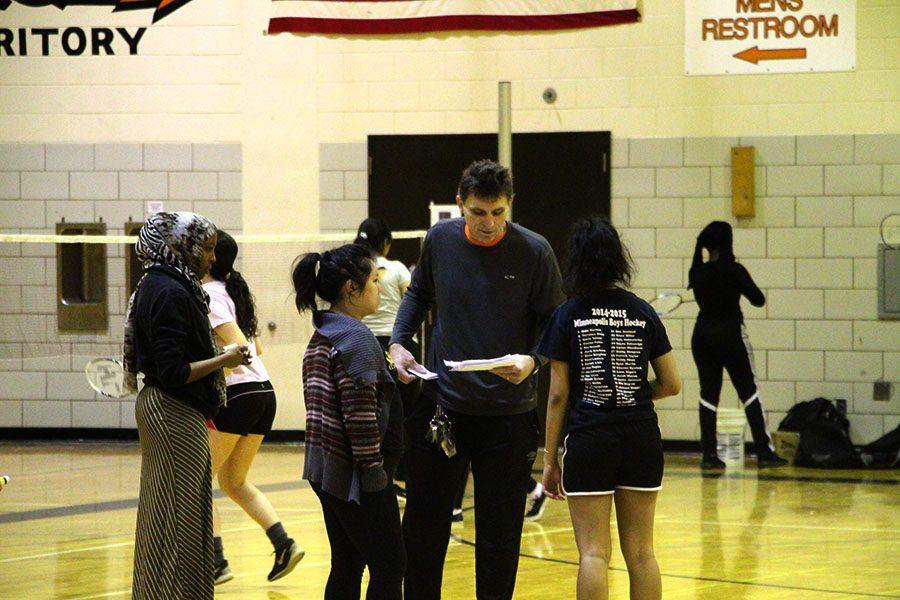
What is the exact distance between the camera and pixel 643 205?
12.9 metres

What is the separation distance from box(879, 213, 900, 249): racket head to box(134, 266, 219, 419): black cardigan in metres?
9.05

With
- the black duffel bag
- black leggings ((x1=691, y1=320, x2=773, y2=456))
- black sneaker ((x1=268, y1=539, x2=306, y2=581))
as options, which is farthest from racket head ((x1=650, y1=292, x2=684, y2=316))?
black sneaker ((x1=268, y1=539, x2=306, y2=581))

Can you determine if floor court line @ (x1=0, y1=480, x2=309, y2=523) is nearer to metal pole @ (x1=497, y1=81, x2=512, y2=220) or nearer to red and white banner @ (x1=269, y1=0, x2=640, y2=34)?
metal pole @ (x1=497, y1=81, x2=512, y2=220)

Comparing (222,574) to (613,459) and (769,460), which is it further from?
(769,460)

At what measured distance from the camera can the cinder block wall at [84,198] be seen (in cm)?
1350

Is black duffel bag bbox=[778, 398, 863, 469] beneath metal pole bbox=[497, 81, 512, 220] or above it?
beneath

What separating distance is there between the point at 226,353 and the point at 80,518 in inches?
198

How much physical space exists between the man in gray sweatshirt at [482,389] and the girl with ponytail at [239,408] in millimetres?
1711

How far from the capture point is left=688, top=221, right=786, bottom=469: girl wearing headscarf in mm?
11625

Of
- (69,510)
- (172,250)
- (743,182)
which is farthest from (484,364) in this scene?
(743,182)

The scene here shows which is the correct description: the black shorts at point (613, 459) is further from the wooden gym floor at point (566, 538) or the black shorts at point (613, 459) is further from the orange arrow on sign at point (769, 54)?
the orange arrow on sign at point (769, 54)

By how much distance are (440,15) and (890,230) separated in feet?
16.3

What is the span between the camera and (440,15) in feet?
42.9

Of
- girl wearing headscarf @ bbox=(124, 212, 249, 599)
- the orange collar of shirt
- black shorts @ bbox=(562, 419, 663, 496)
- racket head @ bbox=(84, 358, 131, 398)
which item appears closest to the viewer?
black shorts @ bbox=(562, 419, 663, 496)
